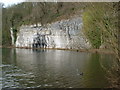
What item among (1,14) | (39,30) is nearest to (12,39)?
(1,14)

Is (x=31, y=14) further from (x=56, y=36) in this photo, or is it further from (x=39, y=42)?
(x=56, y=36)

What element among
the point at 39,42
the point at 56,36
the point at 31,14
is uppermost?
the point at 31,14

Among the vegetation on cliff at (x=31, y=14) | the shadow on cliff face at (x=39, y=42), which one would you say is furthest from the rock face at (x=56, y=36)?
the vegetation on cliff at (x=31, y=14)

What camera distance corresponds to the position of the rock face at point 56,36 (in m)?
46.7

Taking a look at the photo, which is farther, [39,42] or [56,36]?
Result: [39,42]

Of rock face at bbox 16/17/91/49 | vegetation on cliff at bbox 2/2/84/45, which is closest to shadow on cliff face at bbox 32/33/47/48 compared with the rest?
rock face at bbox 16/17/91/49

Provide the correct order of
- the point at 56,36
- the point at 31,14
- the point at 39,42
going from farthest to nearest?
the point at 31,14 → the point at 39,42 → the point at 56,36

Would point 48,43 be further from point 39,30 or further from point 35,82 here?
point 35,82

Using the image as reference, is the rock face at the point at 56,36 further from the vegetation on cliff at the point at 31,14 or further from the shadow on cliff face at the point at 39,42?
the vegetation on cliff at the point at 31,14

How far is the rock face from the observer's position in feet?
153

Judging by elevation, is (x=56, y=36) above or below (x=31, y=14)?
below

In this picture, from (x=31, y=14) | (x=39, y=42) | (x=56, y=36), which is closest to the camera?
(x=56, y=36)

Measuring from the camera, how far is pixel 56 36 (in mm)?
52938

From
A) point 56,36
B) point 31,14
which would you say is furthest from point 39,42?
point 31,14
